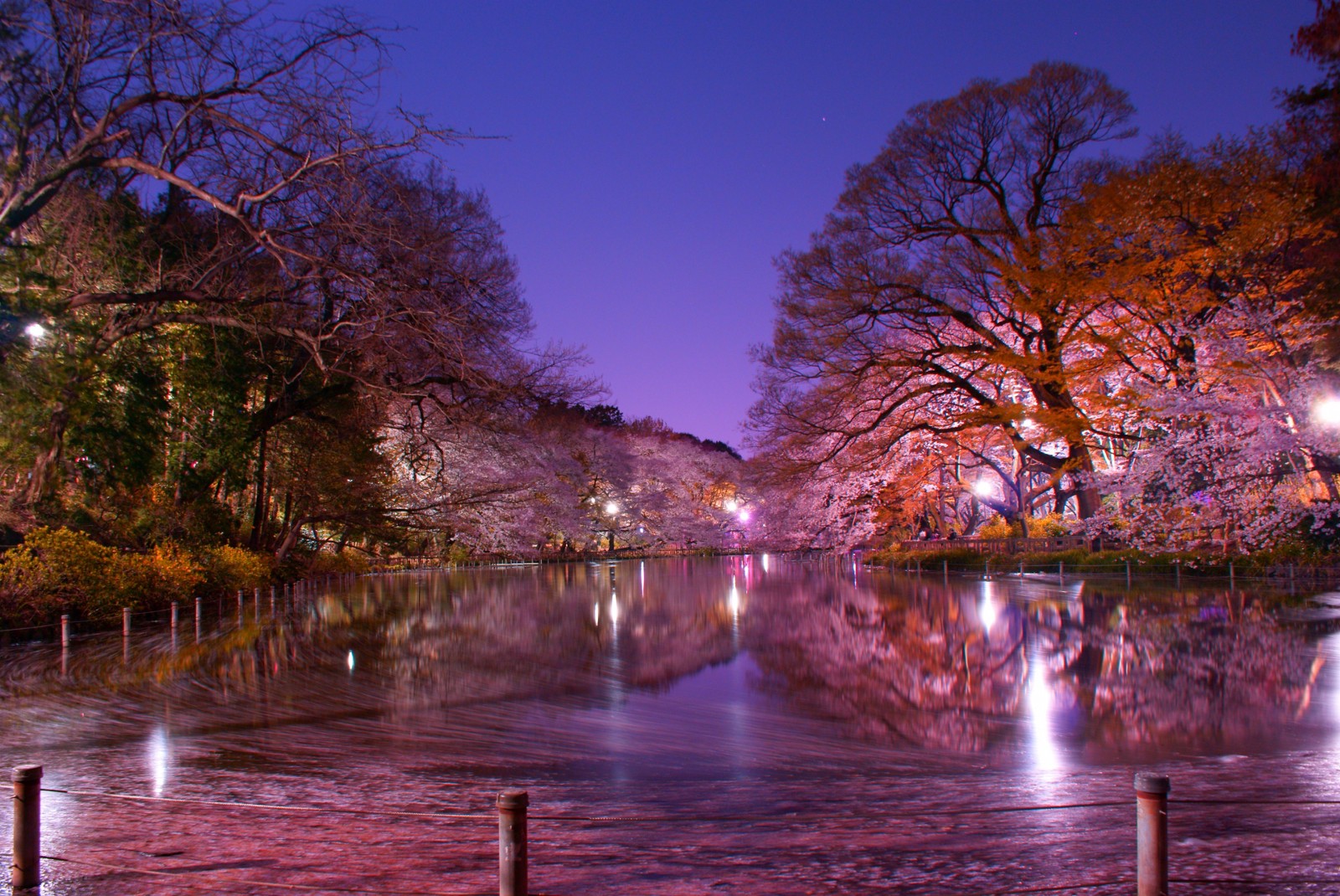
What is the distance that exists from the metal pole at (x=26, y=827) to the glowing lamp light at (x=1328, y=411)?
74.0ft

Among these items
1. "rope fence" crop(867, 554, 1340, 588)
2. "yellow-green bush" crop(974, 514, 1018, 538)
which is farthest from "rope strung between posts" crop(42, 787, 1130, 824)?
"yellow-green bush" crop(974, 514, 1018, 538)

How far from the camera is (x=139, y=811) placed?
21.8 ft

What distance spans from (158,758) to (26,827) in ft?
11.6

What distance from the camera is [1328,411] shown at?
Result: 19.8 meters

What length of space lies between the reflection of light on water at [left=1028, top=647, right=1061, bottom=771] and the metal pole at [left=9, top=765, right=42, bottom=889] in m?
6.83

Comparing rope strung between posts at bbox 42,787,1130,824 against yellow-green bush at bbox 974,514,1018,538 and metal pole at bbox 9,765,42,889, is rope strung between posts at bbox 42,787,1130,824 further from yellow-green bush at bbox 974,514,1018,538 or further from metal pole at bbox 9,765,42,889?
yellow-green bush at bbox 974,514,1018,538

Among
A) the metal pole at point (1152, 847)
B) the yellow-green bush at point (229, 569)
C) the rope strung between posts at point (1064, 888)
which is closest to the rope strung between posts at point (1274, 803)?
the rope strung between posts at point (1064, 888)

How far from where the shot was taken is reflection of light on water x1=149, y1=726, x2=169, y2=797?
7430mm

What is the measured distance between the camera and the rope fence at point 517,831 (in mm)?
4066

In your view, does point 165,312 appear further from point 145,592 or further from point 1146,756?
point 1146,756

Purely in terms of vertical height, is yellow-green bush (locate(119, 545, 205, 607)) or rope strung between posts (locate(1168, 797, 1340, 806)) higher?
yellow-green bush (locate(119, 545, 205, 607))

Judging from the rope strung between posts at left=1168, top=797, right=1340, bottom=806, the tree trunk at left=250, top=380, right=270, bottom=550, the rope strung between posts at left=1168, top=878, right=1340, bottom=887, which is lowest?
the rope strung between posts at left=1168, top=797, right=1340, bottom=806

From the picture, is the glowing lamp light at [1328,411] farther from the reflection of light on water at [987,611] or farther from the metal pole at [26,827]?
the metal pole at [26,827]

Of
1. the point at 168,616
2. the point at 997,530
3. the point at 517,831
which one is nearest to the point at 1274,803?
the point at 517,831
